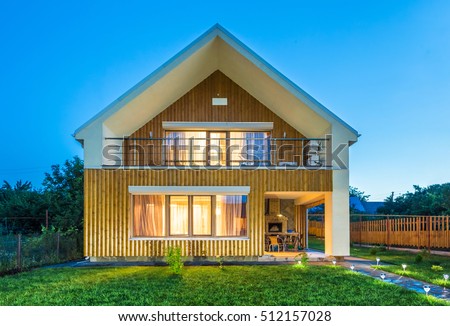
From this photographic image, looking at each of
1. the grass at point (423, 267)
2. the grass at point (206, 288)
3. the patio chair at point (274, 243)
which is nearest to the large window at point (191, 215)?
the grass at point (206, 288)

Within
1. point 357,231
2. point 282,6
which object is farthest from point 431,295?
point 282,6

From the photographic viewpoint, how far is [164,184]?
14523mm

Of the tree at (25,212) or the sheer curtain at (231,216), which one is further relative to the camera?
the tree at (25,212)

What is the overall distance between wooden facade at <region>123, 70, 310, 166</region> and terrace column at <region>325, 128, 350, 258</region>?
2.61 metres

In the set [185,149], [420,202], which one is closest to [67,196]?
[185,149]

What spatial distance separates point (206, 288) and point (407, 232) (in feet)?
42.8

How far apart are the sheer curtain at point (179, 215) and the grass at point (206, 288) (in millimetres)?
2539

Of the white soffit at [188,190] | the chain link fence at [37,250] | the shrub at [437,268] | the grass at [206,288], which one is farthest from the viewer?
the white soffit at [188,190]

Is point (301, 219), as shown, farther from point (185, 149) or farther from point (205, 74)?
point (205, 74)

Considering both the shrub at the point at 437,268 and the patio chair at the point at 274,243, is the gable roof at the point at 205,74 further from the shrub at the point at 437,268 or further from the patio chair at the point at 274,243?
the shrub at the point at 437,268

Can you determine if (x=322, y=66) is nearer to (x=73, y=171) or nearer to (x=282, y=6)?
(x=282, y=6)

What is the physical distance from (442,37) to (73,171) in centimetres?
2108

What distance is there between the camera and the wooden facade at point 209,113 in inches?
663

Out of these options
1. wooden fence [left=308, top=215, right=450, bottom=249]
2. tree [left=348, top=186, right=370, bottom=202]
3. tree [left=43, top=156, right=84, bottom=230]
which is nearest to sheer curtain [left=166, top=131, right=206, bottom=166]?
tree [left=43, top=156, right=84, bottom=230]
